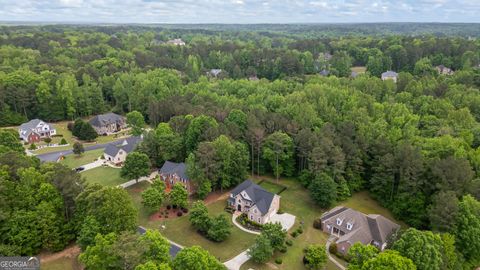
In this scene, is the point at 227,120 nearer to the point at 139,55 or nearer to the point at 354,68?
the point at 139,55

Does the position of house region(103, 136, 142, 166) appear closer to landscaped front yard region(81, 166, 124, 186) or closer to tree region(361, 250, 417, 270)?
landscaped front yard region(81, 166, 124, 186)

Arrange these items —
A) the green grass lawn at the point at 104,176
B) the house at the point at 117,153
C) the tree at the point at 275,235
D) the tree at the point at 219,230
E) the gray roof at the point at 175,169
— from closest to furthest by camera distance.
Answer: the tree at the point at 275,235
the tree at the point at 219,230
the gray roof at the point at 175,169
the green grass lawn at the point at 104,176
the house at the point at 117,153

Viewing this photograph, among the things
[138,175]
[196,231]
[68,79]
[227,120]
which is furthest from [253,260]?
→ [68,79]

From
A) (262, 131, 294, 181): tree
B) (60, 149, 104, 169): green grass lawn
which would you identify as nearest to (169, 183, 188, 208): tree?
(262, 131, 294, 181): tree

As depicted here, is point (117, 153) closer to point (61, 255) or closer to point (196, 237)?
point (61, 255)

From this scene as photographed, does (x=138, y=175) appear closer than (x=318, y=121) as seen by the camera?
Yes

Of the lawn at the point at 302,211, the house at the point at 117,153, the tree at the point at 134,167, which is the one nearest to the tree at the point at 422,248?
the lawn at the point at 302,211

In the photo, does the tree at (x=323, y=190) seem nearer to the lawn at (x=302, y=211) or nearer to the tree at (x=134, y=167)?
the lawn at (x=302, y=211)
